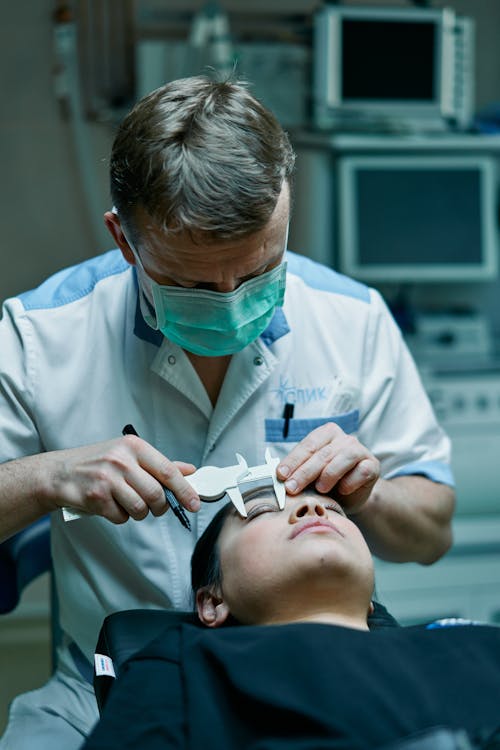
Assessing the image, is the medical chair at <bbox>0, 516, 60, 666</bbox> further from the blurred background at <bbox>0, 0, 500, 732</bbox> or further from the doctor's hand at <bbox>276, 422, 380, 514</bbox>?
the blurred background at <bbox>0, 0, 500, 732</bbox>

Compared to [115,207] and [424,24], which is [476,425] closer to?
[424,24]

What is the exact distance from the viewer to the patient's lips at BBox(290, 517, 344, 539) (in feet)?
4.71

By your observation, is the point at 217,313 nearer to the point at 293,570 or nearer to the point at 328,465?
the point at 328,465

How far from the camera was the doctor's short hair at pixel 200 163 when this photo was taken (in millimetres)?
1272

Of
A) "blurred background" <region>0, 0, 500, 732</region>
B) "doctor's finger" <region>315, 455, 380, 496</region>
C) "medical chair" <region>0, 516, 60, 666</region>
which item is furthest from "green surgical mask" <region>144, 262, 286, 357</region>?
"blurred background" <region>0, 0, 500, 732</region>

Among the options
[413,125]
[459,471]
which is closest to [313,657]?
[459,471]

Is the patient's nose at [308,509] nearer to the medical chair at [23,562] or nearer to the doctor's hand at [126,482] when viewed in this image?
the doctor's hand at [126,482]

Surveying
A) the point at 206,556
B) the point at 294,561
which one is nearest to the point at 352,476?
the point at 294,561

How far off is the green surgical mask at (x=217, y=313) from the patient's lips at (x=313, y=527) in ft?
0.96

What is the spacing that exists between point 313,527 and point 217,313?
1.19 feet

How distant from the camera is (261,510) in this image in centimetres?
150

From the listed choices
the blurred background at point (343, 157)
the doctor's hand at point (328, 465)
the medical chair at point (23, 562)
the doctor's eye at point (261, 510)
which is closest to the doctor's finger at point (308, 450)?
the doctor's hand at point (328, 465)

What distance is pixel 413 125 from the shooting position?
3041 millimetres

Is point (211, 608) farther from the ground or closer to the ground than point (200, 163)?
closer to the ground
